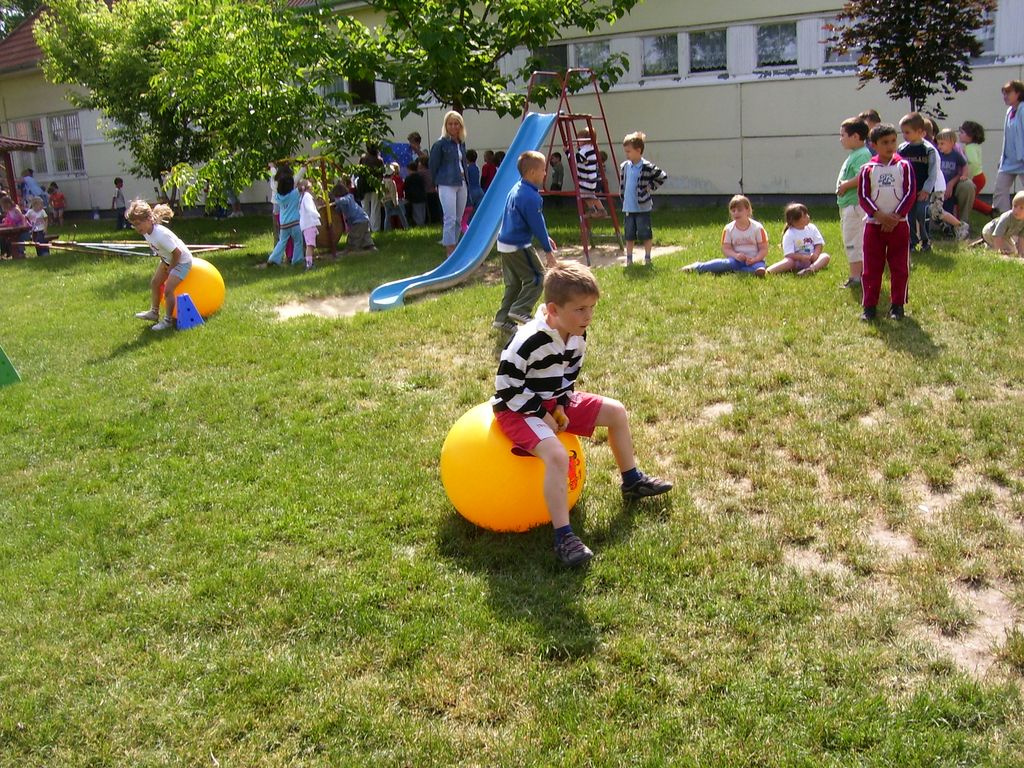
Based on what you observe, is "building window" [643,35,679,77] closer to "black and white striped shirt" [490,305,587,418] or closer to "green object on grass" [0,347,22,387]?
"green object on grass" [0,347,22,387]

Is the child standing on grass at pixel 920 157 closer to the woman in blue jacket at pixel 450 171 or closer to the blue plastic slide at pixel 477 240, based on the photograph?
the blue plastic slide at pixel 477 240

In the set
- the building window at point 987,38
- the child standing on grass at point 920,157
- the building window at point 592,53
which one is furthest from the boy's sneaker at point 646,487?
the building window at point 592,53

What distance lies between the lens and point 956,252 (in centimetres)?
1052

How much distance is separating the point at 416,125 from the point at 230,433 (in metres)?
18.3

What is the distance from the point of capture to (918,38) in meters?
13.5

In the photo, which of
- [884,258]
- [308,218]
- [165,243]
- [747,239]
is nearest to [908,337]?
[884,258]

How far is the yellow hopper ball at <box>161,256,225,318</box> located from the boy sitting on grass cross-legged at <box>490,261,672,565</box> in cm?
700

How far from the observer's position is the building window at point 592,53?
20125 millimetres

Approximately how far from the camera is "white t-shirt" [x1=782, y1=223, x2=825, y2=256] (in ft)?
33.5

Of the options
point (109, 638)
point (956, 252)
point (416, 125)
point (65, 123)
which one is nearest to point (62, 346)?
point (109, 638)

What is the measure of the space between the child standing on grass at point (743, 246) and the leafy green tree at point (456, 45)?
6.04 meters

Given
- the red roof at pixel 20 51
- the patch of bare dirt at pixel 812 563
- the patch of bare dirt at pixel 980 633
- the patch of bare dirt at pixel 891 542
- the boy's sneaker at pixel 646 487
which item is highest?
the red roof at pixel 20 51

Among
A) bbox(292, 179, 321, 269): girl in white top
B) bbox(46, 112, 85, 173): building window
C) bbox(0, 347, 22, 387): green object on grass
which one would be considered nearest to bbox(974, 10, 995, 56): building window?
bbox(292, 179, 321, 269): girl in white top

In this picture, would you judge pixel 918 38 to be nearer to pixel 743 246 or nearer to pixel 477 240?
pixel 743 246
